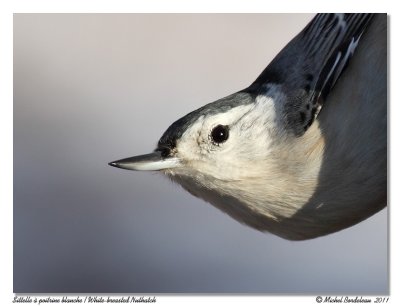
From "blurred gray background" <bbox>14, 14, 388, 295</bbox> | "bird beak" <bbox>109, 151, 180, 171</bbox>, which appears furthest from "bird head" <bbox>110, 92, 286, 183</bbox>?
"blurred gray background" <bbox>14, 14, 388, 295</bbox>

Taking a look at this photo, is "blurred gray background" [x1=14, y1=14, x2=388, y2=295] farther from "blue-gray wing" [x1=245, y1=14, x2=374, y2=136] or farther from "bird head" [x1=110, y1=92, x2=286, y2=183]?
"bird head" [x1=110, y1=92, x2=286, y2=183]

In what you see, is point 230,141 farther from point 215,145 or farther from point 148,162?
point 148,162

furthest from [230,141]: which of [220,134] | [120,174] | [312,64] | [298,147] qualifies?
[120,174]

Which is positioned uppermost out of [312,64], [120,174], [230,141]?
[312,64]

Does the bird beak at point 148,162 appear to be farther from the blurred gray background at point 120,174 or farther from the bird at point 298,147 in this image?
the blurred gray background at point 120,174

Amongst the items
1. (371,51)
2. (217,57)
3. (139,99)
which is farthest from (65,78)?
(371,51)

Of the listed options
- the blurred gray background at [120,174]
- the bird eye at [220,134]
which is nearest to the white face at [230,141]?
the bird eye at [220,134]
